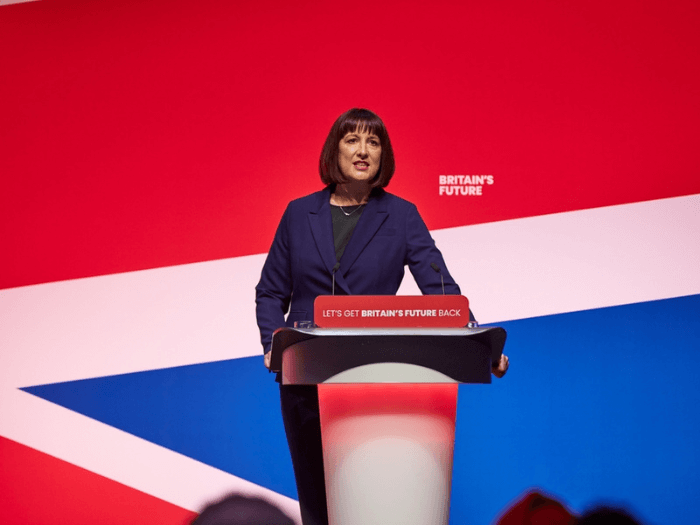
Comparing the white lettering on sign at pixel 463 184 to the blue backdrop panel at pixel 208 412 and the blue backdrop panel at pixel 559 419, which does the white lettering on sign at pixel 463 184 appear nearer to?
the blue backdrop panel at pixel 559 419

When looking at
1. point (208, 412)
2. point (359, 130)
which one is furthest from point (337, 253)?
point (208, 412)

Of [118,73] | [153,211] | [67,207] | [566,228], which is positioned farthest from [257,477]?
[118,73]

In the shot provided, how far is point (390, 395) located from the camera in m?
1.21

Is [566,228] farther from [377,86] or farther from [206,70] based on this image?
[206,70]

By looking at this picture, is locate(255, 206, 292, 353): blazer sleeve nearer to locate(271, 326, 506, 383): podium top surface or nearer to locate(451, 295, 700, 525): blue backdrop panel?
locate(271, 326, 506, 383): podium top surface

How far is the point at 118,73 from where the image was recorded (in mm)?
2855

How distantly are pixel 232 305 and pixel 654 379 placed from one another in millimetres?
1683

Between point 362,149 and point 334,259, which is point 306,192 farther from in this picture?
point 334,259

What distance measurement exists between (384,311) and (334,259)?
498mm

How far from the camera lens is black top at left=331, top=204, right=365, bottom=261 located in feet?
5.74

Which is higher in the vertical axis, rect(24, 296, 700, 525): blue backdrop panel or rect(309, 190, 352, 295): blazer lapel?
rect(309, 190, 352, 295): blazer lapel

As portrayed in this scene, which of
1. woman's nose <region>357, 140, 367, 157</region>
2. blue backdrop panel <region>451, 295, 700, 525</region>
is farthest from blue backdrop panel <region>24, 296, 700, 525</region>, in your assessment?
woman's nose <region>357, 140, 367, 157</region>

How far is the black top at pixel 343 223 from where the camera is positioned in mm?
1751

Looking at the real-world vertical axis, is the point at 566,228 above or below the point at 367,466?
above
